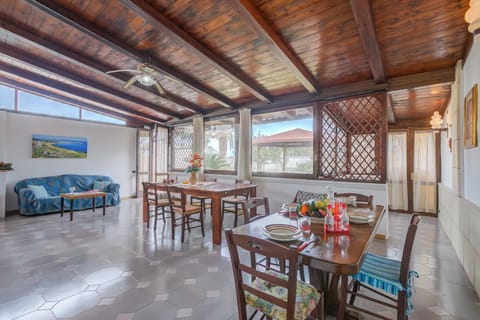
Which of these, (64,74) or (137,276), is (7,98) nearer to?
(64,74)

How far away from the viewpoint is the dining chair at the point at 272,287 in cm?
104

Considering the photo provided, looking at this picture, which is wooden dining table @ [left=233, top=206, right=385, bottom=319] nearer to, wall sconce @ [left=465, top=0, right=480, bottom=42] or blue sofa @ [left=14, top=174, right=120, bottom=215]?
wall sconce @ [left=465, top=0, right=480, bottom=42]

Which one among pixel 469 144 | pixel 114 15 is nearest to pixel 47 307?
pixel 114 15

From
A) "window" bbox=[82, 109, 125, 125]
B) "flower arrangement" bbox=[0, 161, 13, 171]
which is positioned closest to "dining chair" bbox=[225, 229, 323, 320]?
"flower arrangement" bbox=[0, 161, 13, 171]

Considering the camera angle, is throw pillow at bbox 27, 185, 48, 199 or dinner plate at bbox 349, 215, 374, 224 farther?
throw pillow at bbox 27, 185, 48, 199

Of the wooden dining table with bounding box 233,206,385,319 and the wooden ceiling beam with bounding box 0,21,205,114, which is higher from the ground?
the wooden ceiling beam with bounding box 0,21,205,114

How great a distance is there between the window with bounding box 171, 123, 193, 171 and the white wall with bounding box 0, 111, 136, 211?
129 centimetres

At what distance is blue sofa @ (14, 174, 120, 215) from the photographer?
4.74m

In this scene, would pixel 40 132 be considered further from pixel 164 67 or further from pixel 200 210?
pixel 200 210

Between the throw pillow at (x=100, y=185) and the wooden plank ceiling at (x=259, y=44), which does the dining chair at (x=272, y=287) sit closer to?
the wooden plank ceiling at (x=259, y=44)

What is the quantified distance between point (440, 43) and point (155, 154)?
262 inches

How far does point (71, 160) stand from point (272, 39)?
594cm

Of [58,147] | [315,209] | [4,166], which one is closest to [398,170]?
[315,209]

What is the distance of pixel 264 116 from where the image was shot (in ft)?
16.9
